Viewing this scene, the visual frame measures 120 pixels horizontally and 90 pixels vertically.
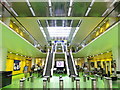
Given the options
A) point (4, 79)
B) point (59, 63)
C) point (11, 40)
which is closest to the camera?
point (4, 79)

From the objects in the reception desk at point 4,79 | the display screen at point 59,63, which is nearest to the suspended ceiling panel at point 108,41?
the reception desk at point 4,79

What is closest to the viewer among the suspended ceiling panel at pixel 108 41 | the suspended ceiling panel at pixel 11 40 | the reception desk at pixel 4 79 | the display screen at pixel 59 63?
the suspended ceiling panel at pixel 11 40

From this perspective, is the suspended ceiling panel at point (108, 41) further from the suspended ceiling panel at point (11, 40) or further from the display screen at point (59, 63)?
the display screen at point (59, 63)

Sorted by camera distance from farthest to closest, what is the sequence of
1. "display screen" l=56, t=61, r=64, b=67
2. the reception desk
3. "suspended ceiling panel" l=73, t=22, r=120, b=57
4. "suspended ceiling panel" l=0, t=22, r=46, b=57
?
"display screen" l=56, t=61, r=64, b=67
the reception desk
"suspended ceiling panel" l=73, t=22, r=120, b=57
"suspended ceiling panel" l=0, t=22, r=46, b=57

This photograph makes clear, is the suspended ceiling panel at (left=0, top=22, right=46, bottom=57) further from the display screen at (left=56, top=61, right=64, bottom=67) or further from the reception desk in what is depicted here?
the display screen at (left=56, top=61, right=64, bottom=67)

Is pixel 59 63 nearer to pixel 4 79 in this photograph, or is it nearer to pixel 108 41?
pixel 108 41

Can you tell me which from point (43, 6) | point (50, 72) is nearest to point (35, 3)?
point (43, 6)

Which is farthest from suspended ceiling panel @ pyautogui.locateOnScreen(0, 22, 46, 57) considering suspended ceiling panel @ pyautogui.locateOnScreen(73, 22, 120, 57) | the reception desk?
suspended ceiling panel @ pyautogui.locateOnScreen(73, 22, 120, 57)

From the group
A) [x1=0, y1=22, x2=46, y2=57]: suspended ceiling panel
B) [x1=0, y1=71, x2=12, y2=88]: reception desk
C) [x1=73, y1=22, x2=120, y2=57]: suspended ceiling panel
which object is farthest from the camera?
[x1=0, y1=71, x2=12, y2=88]: reception desk

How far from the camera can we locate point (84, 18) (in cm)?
940

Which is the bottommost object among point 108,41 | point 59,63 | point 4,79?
point 59,63

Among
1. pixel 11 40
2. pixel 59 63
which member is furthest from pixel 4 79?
pixel 59 63

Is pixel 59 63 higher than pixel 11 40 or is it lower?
lower

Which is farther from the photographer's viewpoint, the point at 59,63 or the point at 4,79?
the point at 59,63
